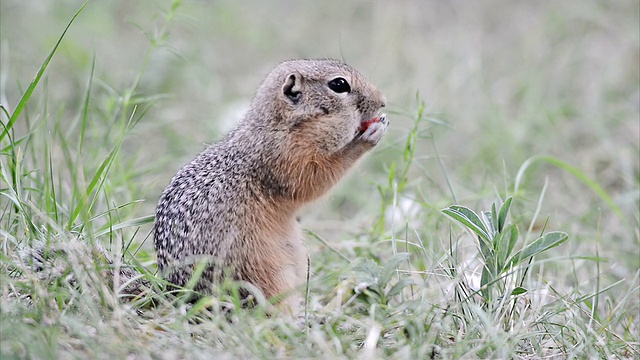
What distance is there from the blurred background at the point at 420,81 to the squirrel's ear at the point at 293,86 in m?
0.62

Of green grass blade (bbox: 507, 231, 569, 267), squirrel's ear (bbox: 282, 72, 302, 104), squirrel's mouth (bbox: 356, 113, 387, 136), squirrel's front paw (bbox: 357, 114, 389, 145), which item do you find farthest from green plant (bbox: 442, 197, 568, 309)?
squirrel's ear (bbox: 282, 72, 302, 104)

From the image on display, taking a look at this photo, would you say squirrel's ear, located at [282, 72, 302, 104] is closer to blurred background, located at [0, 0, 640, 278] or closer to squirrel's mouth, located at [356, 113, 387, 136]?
squirrel's mouth, located at [356, 113, 387, 136]

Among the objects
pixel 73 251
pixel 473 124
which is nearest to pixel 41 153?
pixel 73 251

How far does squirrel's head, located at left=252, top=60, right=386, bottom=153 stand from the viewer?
11.3 ft

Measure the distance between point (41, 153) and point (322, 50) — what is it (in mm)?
3395

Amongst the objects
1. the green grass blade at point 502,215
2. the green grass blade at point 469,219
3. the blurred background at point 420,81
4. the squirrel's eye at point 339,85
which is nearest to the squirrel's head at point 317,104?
the squirrel's eye at point 339,85

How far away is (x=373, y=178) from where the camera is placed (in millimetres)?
5152

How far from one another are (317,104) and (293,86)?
0.13 m

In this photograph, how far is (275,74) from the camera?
11.9 ft

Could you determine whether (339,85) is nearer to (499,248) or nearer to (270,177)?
(270,177)

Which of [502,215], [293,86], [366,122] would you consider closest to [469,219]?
[502,215]

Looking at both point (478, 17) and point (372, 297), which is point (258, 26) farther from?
point (372, 297)

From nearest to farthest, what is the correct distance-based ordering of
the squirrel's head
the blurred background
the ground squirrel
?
the ground squirrel → the squirrel's head → the blurred background

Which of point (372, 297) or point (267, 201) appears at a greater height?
point (267, 201)
